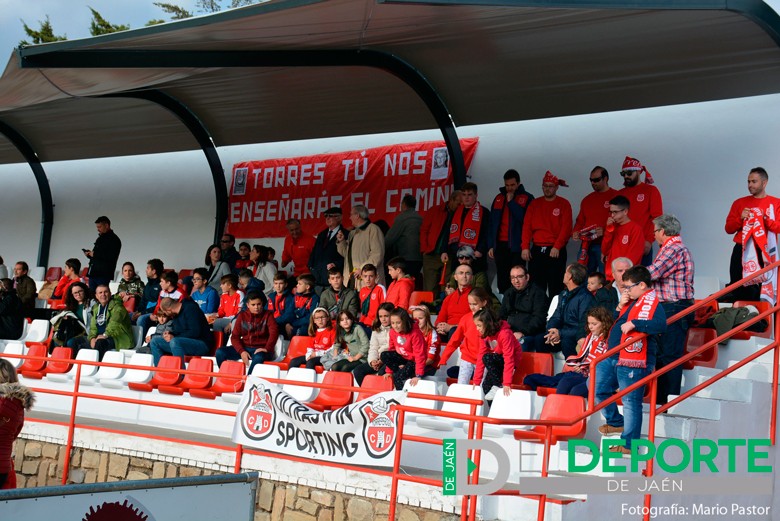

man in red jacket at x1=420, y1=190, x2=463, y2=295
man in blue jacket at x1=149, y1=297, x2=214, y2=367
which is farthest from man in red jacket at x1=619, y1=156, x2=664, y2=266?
man in blue jacket at x1=149, y1=297, x2=214, y2=367

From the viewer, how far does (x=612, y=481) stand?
6.49m

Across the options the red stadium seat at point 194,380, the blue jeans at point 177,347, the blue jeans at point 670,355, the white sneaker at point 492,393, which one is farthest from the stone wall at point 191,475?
the blue jeans at point 670,355

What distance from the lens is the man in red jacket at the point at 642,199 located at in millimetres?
10164

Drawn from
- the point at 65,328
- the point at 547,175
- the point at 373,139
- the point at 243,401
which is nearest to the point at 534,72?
the point at 547,175

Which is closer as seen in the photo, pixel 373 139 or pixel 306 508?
pixel 306 508

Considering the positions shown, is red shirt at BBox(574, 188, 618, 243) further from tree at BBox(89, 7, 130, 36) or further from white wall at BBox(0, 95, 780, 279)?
tree at BBox(89, 7, 130, 36)

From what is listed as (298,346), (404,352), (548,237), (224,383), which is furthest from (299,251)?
(404,352)

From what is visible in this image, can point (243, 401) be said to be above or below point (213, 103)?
below

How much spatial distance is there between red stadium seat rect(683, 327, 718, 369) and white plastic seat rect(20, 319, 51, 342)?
9220 mm

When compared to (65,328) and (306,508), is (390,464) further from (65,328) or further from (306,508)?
(65,328)

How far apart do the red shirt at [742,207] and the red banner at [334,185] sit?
163 inches

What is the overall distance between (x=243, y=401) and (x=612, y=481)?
3.36 m

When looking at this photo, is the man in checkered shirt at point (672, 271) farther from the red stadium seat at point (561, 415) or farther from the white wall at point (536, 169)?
the white wall at point (536, 169)

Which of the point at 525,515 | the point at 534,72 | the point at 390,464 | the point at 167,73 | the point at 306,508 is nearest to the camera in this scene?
the point at 525,515
